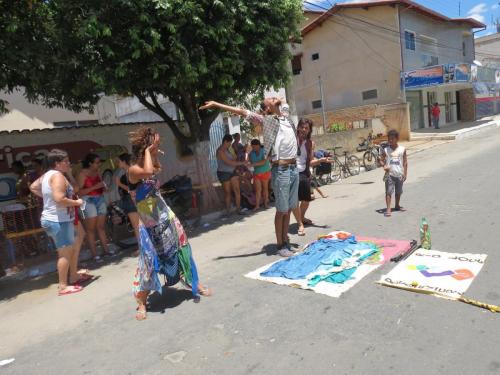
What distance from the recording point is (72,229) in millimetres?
5305

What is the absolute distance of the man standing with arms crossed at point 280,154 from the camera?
5480mm

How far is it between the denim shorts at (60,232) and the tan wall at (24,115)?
11850 millimetres

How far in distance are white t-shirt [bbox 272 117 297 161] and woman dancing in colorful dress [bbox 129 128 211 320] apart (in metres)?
1.73

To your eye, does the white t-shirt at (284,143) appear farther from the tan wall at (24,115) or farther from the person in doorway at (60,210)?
the tan wall at (24,115)

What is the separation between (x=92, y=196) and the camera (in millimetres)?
6762

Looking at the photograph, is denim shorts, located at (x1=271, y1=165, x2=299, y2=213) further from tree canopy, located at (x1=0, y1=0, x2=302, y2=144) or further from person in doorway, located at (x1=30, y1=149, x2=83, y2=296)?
tree canopy, located at (x1=0, y1=0, x2=302, y2=144)

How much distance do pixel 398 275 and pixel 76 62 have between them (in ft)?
17.9

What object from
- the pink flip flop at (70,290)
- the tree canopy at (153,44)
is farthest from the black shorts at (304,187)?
the pink flip flop at (70,290)

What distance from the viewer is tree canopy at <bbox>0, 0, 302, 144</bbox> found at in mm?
6664

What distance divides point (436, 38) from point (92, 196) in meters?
29.5

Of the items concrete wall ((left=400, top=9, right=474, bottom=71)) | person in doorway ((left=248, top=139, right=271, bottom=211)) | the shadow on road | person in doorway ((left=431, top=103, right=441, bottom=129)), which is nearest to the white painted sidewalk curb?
person in doorway ((left=431, top=103, right=441, bottom=129))

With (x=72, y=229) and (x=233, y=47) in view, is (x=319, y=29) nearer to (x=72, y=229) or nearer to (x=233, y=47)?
(x=233, y=47)

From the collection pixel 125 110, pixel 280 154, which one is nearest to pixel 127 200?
pixel 280 154

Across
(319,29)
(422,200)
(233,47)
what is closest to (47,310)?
(233,47)
